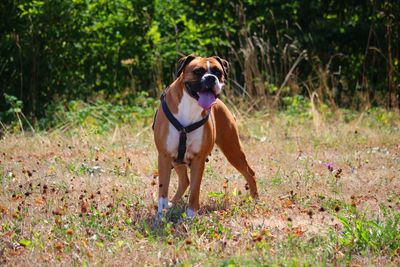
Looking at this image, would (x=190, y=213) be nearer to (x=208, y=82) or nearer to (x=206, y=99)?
(x=206, y=99)

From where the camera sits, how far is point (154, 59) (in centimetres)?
1115

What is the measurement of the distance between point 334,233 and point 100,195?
7.66 ft

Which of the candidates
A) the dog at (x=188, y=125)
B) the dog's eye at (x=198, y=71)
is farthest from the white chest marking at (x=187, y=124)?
the dog's eye at (x=198, y=71)

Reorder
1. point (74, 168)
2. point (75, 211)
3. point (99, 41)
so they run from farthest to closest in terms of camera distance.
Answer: point (99, 41) < point (74, 168) < point (75, 211)

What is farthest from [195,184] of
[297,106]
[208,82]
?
[297,106]

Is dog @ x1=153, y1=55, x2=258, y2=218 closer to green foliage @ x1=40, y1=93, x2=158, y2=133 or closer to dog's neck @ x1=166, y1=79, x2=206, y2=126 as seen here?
dog's neck @ x1=166, y1=79, x2=206, y2=126

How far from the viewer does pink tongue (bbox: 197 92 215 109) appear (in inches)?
217

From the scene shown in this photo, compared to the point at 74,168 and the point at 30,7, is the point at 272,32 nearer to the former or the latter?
the point at 30,7

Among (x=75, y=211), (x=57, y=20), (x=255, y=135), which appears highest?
(x=57, y=20)

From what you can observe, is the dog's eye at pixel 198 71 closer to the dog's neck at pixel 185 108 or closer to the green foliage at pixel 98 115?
the dog's neck at pixel 185 108

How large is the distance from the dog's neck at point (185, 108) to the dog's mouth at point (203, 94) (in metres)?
0.13

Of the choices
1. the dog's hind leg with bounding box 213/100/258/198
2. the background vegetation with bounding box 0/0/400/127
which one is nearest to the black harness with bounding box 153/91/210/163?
the dog's hind leg with bounding box 213/100/258/198

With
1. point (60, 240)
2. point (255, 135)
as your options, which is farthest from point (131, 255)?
point (255, 135)

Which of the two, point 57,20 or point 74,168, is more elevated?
point 57,20
